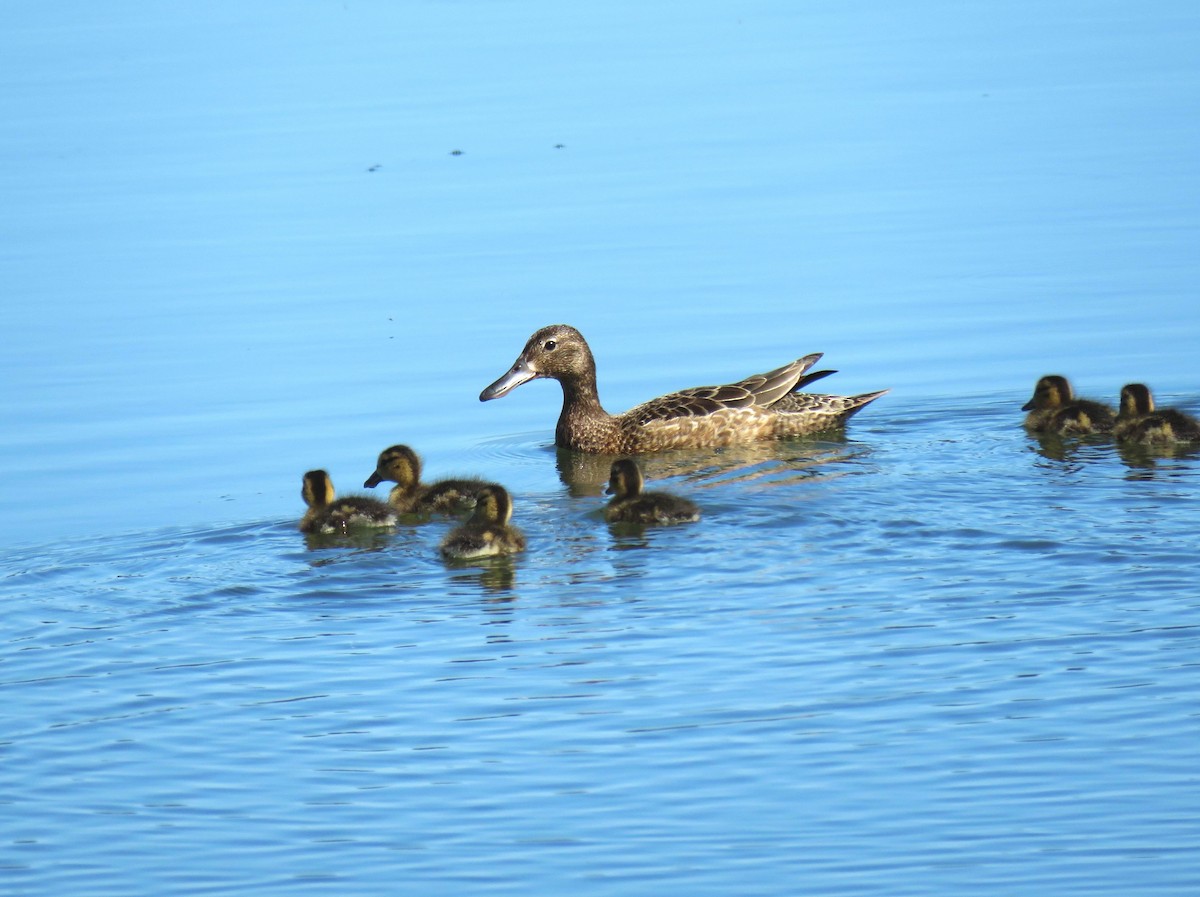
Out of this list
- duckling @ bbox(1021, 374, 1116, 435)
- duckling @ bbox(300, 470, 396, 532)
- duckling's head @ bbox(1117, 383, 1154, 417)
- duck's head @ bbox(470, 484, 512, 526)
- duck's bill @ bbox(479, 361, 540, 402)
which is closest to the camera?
duck's head @ bbox(470, 484, 512, 526)

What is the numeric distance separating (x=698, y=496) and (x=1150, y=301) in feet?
15.3

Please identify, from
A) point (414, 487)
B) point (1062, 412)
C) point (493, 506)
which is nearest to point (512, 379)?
point (414, 487)

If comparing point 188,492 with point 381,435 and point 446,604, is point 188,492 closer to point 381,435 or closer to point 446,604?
point 381,435

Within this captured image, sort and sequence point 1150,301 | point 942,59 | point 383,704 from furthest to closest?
point 942,59
point 1150,301
point 383,704

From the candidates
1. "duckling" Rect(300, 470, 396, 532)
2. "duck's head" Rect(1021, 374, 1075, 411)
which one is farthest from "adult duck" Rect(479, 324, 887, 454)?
"duckling" Rect(300, 470, 396, 532)

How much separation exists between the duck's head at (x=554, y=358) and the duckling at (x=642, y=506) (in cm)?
254

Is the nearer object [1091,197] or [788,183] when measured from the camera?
[1091,197]

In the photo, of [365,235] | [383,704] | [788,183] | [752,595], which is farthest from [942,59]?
[383,704]

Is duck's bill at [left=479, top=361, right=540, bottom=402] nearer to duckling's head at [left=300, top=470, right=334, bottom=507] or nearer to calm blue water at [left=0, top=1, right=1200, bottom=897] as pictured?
calm blue water at [left=0, top=1, right=1200, bottom=897]

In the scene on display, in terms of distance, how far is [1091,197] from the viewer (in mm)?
16203

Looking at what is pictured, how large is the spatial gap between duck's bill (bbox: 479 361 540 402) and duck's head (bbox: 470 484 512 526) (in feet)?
9.65

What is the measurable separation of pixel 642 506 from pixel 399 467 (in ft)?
4.83

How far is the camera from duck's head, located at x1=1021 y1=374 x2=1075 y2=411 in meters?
11.1

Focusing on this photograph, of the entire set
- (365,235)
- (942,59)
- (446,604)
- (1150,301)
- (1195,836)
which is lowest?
(1195,836)
